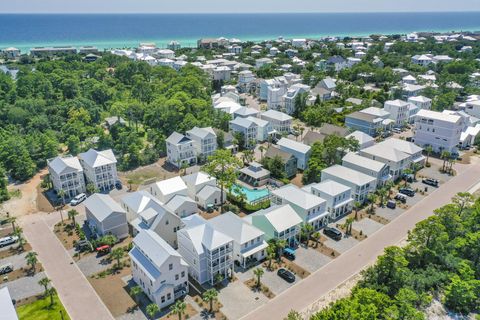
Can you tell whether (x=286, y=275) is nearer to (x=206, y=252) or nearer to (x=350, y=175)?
(x=206, y=252)

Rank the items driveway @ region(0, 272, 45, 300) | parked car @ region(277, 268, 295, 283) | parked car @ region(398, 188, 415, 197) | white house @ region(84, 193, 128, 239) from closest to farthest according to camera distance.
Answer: driveway @ region(0, 272, 45, 300), parked car @ region(277, 268, 295, 283), white house @ region(84, 193, 128, 239), parked car @ region(398, 188, 415, 197)

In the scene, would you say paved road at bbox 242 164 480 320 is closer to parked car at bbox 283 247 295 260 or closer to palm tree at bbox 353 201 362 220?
parked car at bbox 283 247 295 260

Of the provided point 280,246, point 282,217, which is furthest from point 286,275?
point 282,217

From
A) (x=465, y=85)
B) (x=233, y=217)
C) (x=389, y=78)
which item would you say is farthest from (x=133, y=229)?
(x=465, y=85)

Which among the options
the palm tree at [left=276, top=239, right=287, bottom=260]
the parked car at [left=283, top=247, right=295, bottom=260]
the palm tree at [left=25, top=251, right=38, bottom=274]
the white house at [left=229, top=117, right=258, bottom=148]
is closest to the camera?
the palm tree at [left=25, top=251, right=38, bottom=274]

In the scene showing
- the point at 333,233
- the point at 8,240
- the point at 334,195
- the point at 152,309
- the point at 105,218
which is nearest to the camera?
the point at 152,309

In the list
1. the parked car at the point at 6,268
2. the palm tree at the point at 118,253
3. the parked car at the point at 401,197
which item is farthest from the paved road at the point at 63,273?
the parked car at the point at 401,197

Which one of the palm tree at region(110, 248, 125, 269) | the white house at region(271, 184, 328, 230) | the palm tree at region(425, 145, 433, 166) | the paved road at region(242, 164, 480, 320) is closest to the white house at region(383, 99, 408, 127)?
the palm tree at region(425, 145, 433, 166)
